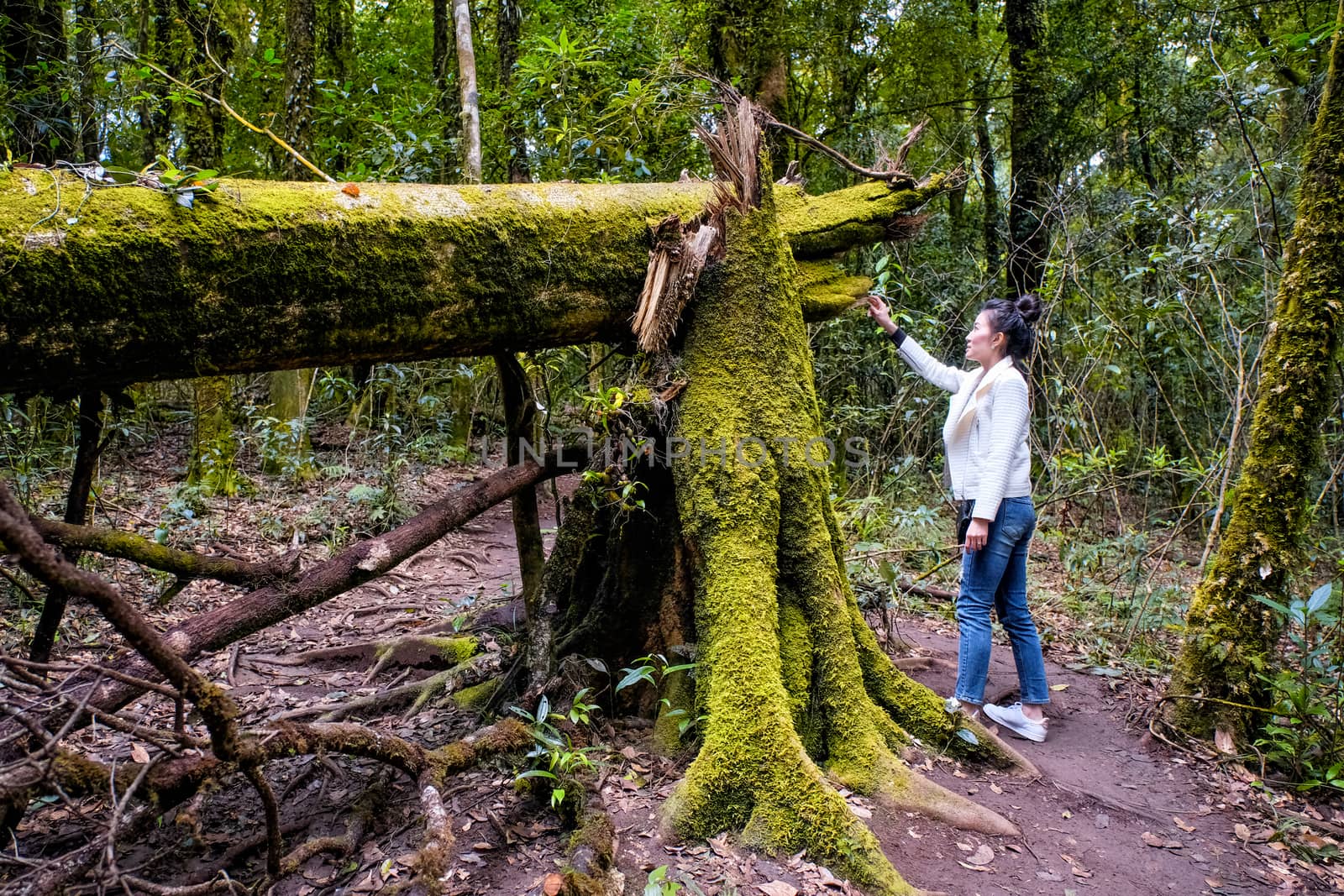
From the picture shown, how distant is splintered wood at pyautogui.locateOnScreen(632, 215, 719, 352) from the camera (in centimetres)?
336

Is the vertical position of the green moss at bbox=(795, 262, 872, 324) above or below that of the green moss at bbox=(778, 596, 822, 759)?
above

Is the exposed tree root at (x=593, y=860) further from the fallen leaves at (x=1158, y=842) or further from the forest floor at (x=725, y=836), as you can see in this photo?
the fallen leaves at (x=1158, y=842)

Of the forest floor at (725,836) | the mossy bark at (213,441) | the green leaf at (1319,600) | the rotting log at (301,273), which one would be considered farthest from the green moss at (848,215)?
the mossy bark at (213,441)

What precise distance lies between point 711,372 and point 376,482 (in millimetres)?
6095

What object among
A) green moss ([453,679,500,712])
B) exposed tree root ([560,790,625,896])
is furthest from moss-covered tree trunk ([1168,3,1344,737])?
green moss ([453,679,500,712])

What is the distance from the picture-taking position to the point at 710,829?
2883mm

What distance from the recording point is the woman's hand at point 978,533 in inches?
154

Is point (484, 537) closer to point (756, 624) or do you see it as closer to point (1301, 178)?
point (756, 624)

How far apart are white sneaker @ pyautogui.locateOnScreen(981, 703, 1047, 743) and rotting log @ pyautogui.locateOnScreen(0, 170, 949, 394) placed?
303 centimetres

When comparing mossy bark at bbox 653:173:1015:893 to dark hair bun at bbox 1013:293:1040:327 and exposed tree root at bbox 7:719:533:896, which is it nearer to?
exposed tree root at bbox 7:719:533:896

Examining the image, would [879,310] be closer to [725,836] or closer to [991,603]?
[991,603]

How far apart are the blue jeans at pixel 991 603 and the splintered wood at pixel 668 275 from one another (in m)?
2.11

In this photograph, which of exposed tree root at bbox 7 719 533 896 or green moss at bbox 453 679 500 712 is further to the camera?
green moss at bbox 453 679 500 712

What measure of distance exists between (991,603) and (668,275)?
257cm
